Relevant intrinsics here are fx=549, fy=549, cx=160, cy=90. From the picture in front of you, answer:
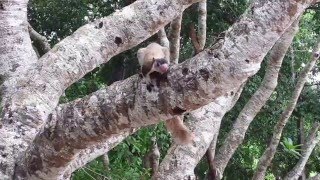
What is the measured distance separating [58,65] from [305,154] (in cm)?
392

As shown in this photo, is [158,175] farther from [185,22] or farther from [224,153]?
[185,22]

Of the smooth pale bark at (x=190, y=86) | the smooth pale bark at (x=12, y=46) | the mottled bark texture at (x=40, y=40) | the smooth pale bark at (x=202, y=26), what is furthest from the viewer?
the mottled bark texture at (x=40, y=40)

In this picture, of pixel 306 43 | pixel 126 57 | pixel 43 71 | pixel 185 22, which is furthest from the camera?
pixel 306 43

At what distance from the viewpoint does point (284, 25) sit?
193 centimetres

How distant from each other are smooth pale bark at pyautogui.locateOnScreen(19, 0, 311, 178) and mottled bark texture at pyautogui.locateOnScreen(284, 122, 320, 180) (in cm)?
388

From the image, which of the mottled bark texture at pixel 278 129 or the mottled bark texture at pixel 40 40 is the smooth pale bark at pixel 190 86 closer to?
the mottled bark texture at pixel 278 129

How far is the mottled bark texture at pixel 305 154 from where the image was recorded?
5660 millimetres

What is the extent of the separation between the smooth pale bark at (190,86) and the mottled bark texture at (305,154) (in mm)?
3878

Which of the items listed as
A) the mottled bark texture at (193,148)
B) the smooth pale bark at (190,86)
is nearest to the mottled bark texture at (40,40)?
the mottled bark texture at (193,148)

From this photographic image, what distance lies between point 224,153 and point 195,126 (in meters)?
1.21

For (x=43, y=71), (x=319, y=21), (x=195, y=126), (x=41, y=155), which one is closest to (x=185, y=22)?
(x=319, y=21)

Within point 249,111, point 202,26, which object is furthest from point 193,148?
point 249,111

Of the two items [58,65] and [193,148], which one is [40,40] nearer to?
[193,148]

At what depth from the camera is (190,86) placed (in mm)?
1940
